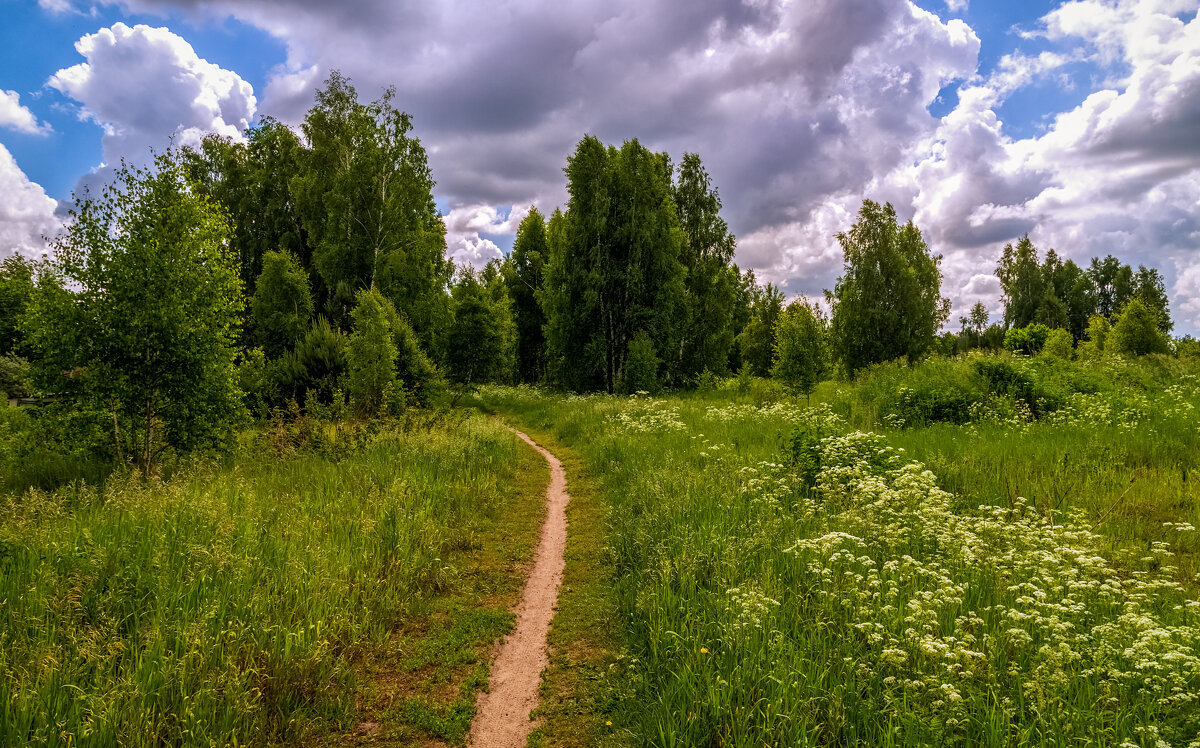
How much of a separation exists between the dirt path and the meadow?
0.73 meters

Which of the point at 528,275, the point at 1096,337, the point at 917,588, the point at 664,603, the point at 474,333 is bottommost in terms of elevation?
the point at 664,603

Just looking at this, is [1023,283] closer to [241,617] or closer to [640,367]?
[640,367]

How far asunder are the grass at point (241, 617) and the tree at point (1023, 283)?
263 ft

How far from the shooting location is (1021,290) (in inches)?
2544

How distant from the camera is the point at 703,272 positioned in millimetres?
37156

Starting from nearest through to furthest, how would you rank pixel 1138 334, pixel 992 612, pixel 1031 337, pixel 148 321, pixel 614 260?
pixel 992 612
pixel 148 321
pixel 614 260
pixel 1138 334
pixel 1031 337

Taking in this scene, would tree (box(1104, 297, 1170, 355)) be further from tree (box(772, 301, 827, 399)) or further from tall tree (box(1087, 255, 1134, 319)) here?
tall tree (box(1087, 255, 1134, 319))

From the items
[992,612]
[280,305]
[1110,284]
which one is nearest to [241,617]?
[992,612]

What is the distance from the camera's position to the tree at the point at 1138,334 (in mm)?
35031

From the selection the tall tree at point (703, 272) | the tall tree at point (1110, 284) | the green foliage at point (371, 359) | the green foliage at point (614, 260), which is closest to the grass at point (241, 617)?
the green foliage at point (371, 359)

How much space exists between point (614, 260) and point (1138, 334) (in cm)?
3764

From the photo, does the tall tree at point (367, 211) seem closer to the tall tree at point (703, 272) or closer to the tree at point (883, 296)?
the tall tree at point (703, 272)

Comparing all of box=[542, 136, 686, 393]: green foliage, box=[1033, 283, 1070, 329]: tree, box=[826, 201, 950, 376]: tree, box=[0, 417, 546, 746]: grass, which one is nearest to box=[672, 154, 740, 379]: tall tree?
box=[542, 136, 686, 393]: green foliage

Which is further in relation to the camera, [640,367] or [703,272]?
[703,272]
